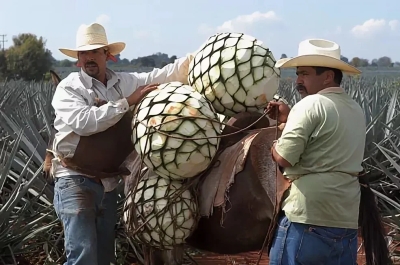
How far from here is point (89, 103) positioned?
9.09 feet

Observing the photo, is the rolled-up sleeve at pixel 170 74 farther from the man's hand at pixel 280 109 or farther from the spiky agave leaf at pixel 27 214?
the spiky agave leaf at pixel 27 214

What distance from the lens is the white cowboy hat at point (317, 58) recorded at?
2.15m

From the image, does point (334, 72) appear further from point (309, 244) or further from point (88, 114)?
point (88, 114)

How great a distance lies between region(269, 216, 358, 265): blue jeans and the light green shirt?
1.3 inches

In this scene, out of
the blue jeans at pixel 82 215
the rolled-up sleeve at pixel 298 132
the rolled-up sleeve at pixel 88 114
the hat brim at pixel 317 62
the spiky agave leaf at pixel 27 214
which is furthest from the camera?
the spiky agave leaf at pixel 27 214

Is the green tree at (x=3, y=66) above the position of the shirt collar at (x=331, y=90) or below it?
below

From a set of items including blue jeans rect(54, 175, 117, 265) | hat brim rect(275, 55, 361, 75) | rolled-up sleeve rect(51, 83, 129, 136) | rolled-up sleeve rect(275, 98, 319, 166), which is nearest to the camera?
rolled-up sleeve rect(275, 98, 319, 166)

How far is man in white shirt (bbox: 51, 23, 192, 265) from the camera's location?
102 inches

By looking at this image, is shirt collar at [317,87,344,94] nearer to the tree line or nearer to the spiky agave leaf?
the spiky agave leaf

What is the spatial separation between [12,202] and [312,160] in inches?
94.3

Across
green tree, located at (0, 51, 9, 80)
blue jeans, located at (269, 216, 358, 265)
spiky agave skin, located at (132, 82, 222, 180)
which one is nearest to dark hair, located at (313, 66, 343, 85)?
spiky agave skin, located at (132, 82, 222, 180)

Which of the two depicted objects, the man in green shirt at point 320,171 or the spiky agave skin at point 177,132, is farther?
the spiky agave skin at point 177,132

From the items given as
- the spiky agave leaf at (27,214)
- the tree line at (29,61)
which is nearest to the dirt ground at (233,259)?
the spiky agave leaf at (27,214)

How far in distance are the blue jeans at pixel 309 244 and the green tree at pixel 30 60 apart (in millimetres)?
36687
